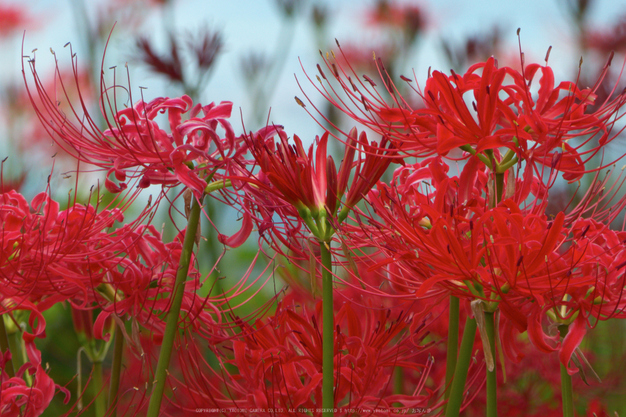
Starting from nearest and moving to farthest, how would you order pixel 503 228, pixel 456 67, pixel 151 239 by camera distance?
pixel 503 228, pixel 151 239, pixel 456 67

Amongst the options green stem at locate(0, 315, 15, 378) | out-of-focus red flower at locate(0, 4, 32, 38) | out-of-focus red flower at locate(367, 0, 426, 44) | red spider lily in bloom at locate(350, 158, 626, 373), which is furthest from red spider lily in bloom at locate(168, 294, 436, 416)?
out-of-focus red flower at locate(0, 4, 32, 38)

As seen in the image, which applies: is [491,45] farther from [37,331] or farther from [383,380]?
[37,331]

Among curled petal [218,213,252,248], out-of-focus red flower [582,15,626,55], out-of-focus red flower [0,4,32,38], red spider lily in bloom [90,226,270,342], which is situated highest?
out-of-focus red flower [0,4,32,38]

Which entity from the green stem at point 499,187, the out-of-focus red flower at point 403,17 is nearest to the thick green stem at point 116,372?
the green stem at point 499,187

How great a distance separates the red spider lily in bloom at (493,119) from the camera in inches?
36.4

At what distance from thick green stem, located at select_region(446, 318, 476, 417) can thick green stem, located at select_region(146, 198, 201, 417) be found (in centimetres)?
41

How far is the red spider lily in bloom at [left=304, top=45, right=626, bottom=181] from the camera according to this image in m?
0.93

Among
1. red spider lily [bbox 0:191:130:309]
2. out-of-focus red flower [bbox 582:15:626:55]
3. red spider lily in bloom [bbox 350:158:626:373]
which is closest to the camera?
red spider lily in bloom [bbox 350:158:626:373]

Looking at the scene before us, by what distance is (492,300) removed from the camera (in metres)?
0.87

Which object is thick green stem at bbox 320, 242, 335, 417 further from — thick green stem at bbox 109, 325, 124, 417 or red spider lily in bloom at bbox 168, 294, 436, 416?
thick green stem at bbox 109, 325, 124, 417

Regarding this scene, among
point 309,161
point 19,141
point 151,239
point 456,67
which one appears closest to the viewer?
point 309,161

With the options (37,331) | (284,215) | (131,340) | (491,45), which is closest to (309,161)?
(284,215)

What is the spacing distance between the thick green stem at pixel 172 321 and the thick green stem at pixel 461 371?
414 millimetres

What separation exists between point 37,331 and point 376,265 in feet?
1.85
